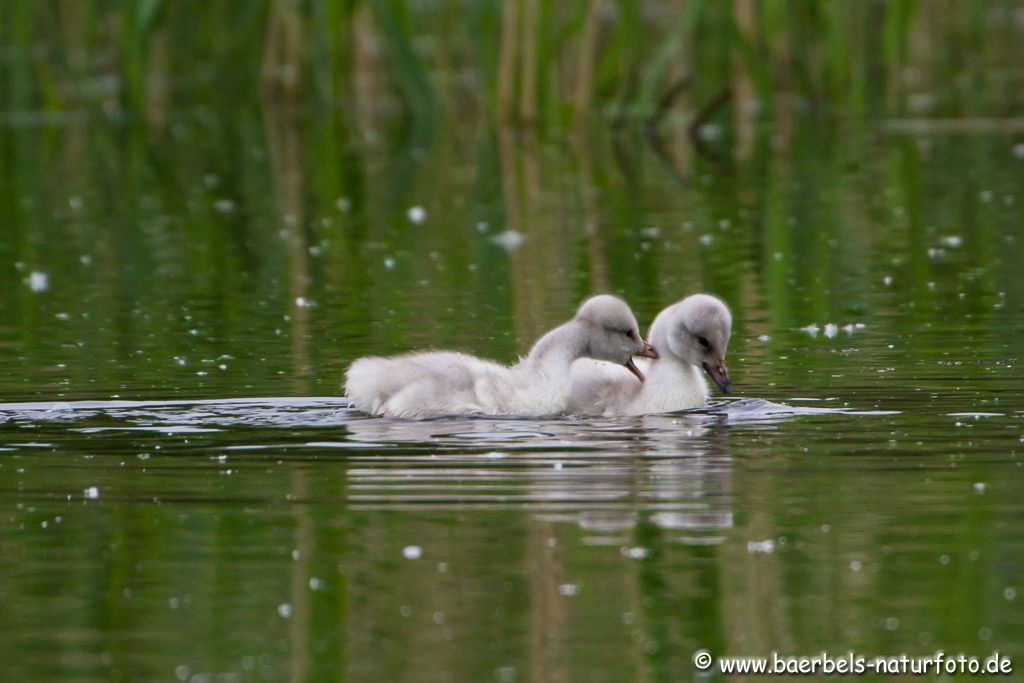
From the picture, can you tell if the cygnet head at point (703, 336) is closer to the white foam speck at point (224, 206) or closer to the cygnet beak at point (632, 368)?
the cygnet beak at point (632, 368)

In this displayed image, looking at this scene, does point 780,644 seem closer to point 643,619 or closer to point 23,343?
point 643,619

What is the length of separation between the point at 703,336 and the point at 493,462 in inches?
71.4

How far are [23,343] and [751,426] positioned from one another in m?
4.49

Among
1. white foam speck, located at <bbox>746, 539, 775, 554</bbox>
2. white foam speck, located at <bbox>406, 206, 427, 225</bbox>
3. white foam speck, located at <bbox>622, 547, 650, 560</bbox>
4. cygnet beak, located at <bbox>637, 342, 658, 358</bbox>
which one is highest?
cygnet beak, located at <bbox>637, 342, 658, 358</bbox>

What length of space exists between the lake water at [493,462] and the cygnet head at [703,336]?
153 mm

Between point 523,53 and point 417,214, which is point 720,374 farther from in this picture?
point 523,53

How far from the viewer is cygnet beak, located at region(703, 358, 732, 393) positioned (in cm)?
916

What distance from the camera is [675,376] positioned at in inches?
366

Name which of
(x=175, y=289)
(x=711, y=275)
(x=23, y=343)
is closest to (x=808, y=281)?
(x=711, y=275)

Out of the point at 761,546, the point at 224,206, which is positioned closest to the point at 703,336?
the point at 761,546

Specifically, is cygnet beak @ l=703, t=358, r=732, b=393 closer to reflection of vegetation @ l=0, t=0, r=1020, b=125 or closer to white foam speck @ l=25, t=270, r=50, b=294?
white foam speck @ l=25, t=270, r=50, b=294

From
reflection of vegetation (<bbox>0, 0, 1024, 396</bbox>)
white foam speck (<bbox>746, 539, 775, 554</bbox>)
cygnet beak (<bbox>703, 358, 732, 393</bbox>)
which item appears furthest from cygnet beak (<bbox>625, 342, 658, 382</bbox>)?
white foam speck (<bbox>746, 539, 775, 554</bbox>)

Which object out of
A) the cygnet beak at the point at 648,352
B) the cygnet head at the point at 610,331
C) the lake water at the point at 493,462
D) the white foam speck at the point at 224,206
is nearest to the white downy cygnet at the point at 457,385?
the lake water at the point at 493,462

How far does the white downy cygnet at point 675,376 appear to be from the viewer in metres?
Result: 9.20
